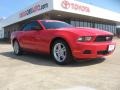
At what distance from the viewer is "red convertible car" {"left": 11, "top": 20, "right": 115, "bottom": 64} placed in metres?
6.25

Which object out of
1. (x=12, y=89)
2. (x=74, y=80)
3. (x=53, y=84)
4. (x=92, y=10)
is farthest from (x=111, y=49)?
(x=92, y=10)

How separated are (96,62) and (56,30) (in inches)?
57.6

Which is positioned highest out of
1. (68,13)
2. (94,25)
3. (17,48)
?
(68,13)

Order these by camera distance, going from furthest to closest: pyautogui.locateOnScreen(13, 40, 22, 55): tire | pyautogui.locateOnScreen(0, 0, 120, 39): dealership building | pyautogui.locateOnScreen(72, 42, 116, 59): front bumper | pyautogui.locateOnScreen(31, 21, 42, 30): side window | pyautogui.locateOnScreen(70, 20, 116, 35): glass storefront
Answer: pyautogui.locateOnScreen(70, 20, 116, 35): glass storefront → pyautogui.locateOnScreen(0, 0, 120, 39): dealership building → pyautogui.locateOnScreen(13, 40, 22, 55): tire → pyautogui.locateOnScreen(31, 21, 42, 30): side window → pyautogui.locateOnScreen(72, 42, 116, 59): front bumper

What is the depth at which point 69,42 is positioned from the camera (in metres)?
6.35

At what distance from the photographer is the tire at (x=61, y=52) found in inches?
253

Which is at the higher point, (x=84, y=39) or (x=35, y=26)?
(x=35, y=26)

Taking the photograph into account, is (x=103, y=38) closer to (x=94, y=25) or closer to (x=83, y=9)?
(x=83, y=9)

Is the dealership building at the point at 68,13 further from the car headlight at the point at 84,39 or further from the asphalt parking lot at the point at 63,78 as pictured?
the asphalt parking lot at the point at 63,78

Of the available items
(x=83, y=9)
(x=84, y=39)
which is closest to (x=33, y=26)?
(x=84, y=39)

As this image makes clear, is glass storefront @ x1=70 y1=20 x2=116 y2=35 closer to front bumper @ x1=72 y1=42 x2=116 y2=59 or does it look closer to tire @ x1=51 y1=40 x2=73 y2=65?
tire @ x1=51 y1=40 x2=73 y2=65

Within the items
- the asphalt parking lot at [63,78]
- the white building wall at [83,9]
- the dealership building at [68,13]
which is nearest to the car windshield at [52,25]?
the asphalt parking lot at [63,78]

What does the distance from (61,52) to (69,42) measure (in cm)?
49

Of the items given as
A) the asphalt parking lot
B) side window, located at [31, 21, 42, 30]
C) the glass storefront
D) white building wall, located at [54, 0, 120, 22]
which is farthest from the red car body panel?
the glass storefront
